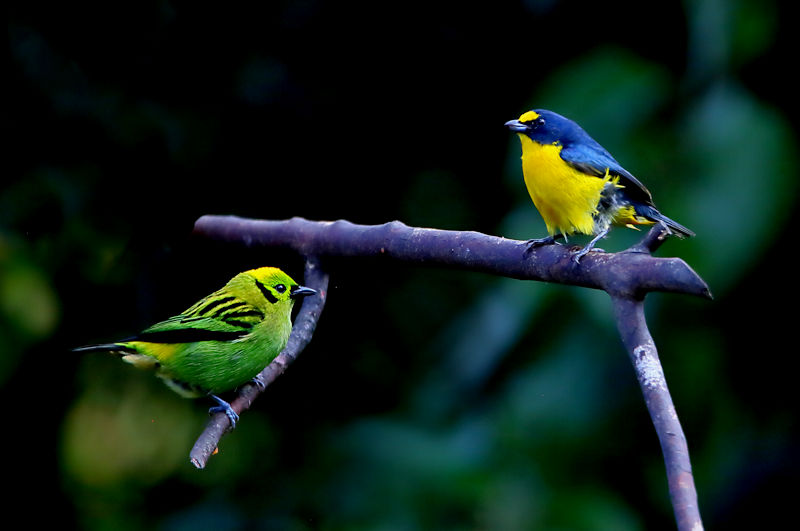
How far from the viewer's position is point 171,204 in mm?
3473

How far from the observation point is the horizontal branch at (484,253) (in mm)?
1447

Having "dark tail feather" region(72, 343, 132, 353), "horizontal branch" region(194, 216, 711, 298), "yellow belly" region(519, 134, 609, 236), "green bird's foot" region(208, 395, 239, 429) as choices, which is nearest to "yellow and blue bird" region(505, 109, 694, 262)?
"yellow belly" region(519, 134, 609, 236)

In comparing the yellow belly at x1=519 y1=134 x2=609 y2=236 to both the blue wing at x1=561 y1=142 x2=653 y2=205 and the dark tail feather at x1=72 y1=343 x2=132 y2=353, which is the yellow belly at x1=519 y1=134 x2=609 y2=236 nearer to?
the blue wing at x1=561 y1=142 x2=653 y2=205

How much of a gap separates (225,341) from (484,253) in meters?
0.58

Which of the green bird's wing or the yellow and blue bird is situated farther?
the yellow and blue bird

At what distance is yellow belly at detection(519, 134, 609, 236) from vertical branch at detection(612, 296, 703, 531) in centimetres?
50

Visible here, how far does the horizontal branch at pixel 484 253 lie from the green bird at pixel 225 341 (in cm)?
18

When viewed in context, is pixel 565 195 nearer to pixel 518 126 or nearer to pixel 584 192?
pixel 584 192

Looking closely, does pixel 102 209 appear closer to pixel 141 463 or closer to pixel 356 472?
pixel 141 463

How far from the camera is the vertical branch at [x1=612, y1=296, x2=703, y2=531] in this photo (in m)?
1.21

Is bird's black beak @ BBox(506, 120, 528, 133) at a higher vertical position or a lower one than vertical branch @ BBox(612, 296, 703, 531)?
higher

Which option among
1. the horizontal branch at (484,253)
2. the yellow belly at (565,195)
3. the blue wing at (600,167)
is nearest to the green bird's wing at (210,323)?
the horizontal branch at (484,253)

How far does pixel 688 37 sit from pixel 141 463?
250 centimetres

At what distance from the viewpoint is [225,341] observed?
192 centimetres
